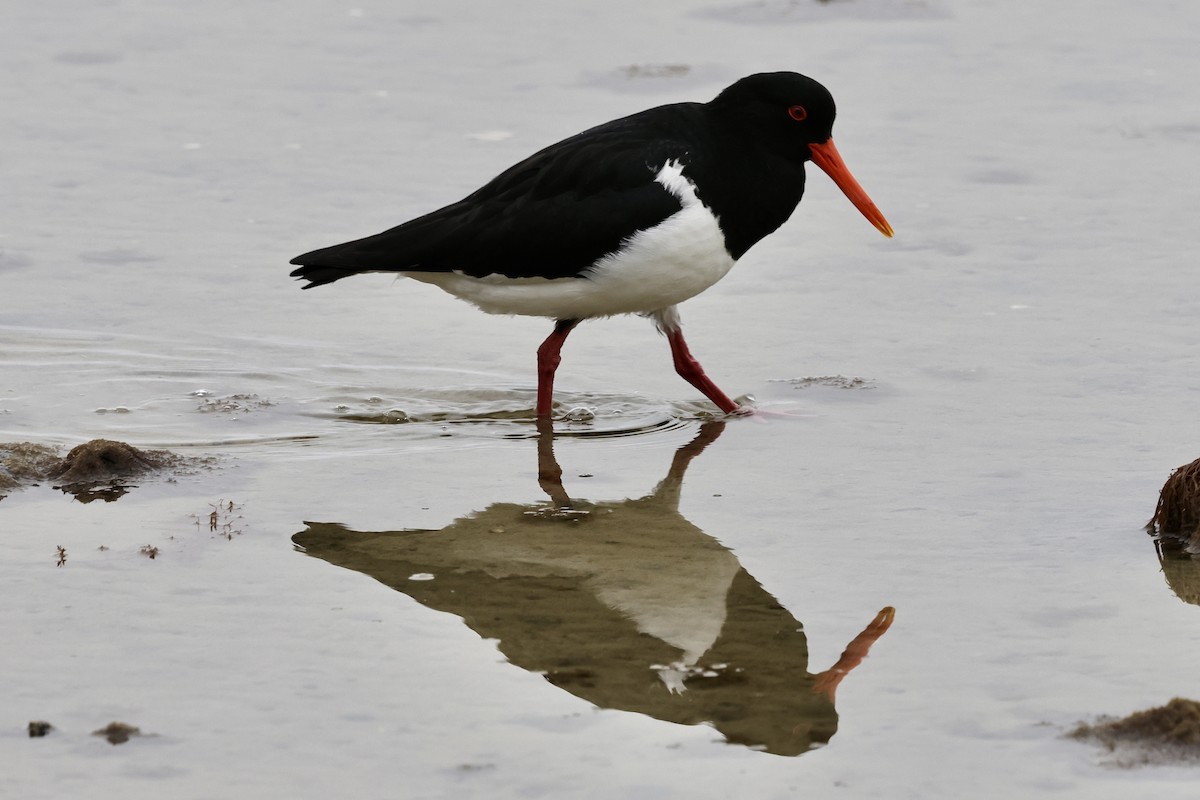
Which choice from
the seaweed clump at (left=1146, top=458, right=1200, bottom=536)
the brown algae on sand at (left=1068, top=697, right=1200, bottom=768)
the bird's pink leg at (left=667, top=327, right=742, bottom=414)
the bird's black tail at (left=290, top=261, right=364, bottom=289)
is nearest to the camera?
the brown algae on sand at (left=1068, top=697, right=1200, bottom=768)

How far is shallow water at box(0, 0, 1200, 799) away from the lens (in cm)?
425

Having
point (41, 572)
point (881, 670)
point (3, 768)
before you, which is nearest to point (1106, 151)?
point (881, 670)

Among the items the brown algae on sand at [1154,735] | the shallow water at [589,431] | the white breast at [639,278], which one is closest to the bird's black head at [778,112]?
the white breast at [639,278]

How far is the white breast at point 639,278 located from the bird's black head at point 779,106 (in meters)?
0.50

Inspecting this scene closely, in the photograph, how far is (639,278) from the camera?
21.5 feet

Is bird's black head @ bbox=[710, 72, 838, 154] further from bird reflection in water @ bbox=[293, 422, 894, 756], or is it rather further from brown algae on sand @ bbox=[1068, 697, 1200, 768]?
brown algae on sand @ bbox=[1068, 697, 1200, 768]

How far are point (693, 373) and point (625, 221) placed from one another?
2.70 ft

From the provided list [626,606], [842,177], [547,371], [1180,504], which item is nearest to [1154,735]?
[1180,504]

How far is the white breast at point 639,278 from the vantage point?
648 centimetres

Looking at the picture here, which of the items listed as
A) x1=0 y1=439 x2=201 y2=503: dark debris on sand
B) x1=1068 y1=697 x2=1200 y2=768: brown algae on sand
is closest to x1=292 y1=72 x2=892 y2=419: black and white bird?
x1=0 y1=439 x2=201 y2=503: dark debris on sand

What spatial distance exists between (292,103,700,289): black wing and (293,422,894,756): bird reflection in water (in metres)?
0.97

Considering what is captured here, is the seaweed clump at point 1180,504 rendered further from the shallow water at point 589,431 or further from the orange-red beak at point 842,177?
the orange-red beak at point 842,177

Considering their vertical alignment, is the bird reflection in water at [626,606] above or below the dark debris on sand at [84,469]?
below

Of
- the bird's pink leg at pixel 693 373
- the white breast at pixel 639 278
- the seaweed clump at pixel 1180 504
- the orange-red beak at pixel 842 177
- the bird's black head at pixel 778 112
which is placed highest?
the bird's black head at pixel 778 112
